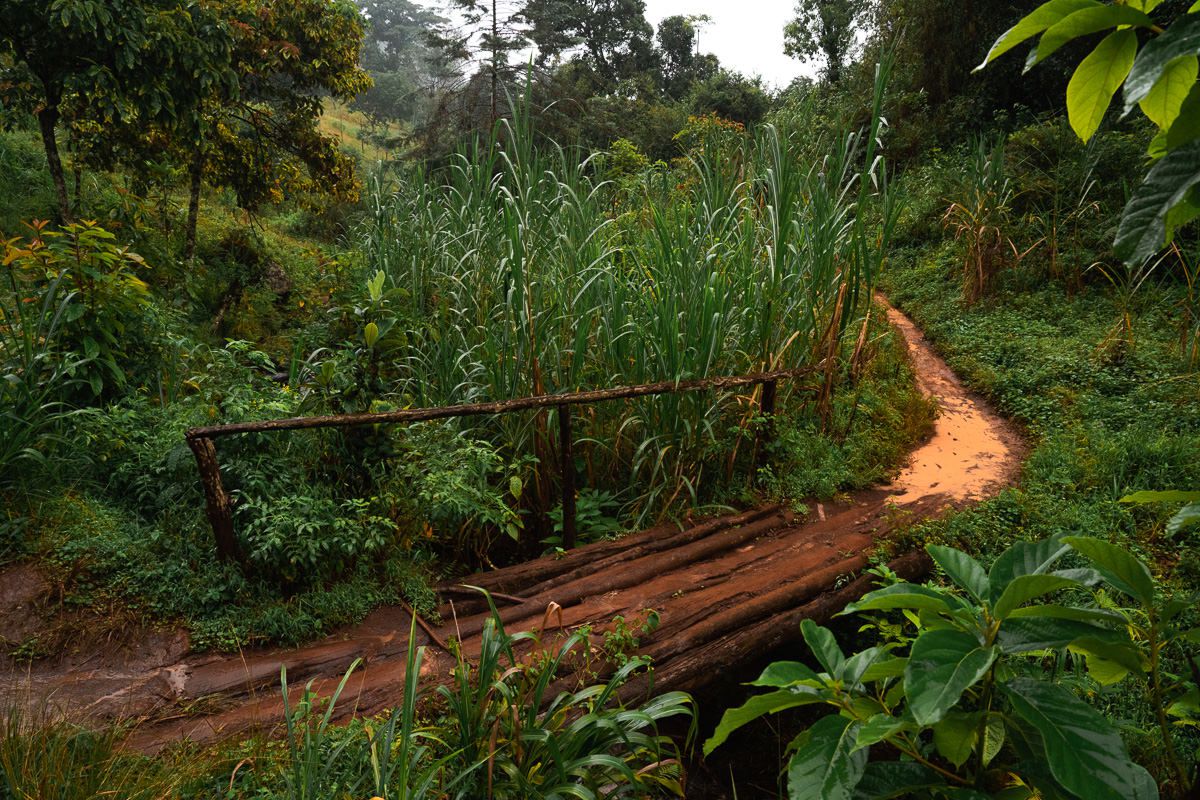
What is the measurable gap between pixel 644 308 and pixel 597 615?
6.80ft

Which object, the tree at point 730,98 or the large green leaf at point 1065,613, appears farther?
the tree at point 730,98

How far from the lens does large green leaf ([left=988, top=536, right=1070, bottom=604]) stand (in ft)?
4.25

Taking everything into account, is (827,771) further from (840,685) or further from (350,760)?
(350,760)

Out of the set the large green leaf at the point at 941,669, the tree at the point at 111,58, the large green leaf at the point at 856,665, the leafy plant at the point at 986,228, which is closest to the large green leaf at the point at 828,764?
the large green leaf at the point at 856,665

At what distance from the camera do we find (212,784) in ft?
6.84

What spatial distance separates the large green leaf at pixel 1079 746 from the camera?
106 centimetres

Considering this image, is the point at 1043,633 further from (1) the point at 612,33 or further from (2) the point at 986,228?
(1) the point at 612,33

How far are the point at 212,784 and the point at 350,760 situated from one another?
0.40 meters

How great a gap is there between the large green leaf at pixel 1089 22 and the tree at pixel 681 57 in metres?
24.5

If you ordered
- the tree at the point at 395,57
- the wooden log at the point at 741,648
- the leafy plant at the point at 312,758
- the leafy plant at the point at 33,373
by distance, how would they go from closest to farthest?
Answer: 1. the leafy plant at the point at 312,758
2. the wooden log at the point at 741,648
3. the leafy plant at the point at 33,373
4. the tree at the point at 395,57

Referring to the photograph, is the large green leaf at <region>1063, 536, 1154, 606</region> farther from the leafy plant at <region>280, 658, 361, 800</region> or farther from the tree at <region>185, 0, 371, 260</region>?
the tree at <region>185, 0, 371, 260</region>

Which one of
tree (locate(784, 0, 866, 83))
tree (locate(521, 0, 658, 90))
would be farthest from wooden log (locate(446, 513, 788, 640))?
tree (locate(521, 0, 658, 90))

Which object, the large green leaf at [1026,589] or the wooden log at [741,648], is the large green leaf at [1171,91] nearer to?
the large green leaf at [1026,589]

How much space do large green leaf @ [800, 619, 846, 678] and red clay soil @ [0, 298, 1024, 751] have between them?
4.04 feet
